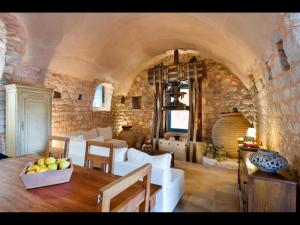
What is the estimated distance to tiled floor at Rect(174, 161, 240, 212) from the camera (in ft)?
7.55

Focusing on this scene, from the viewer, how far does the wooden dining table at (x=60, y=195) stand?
95 centimetres

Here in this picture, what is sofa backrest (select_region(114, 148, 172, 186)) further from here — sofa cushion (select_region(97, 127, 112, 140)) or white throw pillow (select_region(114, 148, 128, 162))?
sofa cushion (select_region(97, 127, 112, 140))

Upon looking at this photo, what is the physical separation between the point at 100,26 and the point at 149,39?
1.17 m

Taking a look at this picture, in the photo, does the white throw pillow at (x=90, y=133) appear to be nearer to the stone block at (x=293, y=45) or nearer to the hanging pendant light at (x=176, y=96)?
the hanging pendant light at (x=176, y=96)

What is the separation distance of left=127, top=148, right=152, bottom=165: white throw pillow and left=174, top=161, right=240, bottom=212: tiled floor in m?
0.81

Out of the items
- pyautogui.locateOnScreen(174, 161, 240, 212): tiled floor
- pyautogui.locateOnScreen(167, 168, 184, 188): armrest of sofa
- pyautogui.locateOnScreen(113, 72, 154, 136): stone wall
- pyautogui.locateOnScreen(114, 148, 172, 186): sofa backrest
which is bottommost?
pyautogui.locateOnScreen(174, 161, 240, 212): tiled floor

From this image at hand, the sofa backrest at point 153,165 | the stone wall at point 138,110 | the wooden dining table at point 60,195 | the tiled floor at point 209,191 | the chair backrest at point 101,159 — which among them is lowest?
the tiled floor at point 209,191

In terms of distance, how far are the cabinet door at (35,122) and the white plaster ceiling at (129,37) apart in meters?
0.81

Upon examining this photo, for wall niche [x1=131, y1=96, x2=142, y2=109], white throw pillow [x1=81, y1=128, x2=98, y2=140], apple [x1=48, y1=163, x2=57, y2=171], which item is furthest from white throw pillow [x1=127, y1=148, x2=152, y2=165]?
wall niche [x1=131, y1=96, x2=142, y2=109]

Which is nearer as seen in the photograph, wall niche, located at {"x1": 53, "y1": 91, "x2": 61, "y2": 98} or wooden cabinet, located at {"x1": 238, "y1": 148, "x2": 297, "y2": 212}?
wooden cabinet, located at {"x1": 238, "y1": 148, "x2": 297, "y2": 212}

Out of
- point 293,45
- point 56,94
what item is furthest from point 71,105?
point 293,45

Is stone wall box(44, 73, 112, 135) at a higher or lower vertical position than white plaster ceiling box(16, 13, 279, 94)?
lower

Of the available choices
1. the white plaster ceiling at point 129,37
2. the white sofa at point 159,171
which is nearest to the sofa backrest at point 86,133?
the white plaster ceiling at point 129,37
